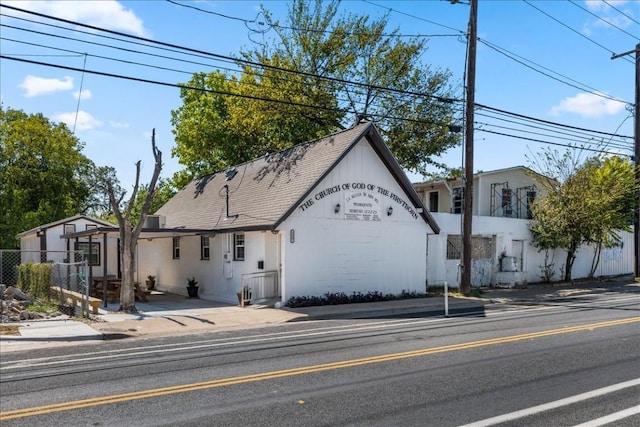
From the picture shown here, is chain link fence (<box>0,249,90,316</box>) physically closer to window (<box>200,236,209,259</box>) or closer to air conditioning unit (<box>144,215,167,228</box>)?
air conditioning unit (<box>144,215,167,228</box>)

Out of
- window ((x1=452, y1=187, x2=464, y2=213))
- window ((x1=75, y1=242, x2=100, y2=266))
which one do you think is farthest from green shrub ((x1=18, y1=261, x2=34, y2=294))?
window ((x1=452, y1=187, x2=464, y2=213))

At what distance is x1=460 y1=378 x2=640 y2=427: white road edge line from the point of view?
5.60m

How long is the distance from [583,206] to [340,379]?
21168mm

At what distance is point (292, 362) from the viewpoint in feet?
28.2

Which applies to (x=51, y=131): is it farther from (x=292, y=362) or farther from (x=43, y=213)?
(x=292, y=362)

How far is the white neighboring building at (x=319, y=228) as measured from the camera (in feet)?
56.7

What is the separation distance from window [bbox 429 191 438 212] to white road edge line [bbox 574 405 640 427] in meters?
25.1

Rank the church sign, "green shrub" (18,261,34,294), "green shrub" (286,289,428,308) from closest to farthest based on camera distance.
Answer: "green shrub" (286,289,428,308), the church sign, "green shrub" (18,261,34,294)

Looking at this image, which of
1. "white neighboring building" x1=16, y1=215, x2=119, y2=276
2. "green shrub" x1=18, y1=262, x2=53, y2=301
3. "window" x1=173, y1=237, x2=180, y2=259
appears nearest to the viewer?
"green shrub" x1=18, y1=262, x2=53, y2=301

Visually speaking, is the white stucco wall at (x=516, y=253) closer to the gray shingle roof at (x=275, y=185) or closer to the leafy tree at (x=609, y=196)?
the leafy tree at (x=609, y=196)

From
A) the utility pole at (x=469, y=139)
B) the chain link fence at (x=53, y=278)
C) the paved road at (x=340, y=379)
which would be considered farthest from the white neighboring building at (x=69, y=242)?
the paved road at (x=340, y=379)

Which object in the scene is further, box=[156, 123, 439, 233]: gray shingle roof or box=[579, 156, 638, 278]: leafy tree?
box=[579, 156, 638, 278]: leafy tree

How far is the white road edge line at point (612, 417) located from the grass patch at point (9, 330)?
11.0m

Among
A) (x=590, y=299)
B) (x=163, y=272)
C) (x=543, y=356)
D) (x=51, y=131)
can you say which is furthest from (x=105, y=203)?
(x=543, y=356)
